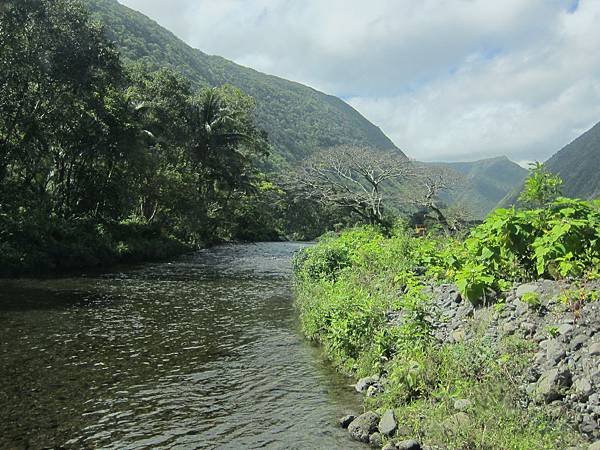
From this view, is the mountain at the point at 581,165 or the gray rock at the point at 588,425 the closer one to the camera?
the gray rock at the point at 588,425

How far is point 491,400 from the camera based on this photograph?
6.12 meters

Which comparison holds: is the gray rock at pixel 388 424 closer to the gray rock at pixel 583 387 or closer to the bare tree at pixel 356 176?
the gray rock at pixel 583 387

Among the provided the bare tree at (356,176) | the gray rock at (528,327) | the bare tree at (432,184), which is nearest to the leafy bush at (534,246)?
the gray rock at (528,327)

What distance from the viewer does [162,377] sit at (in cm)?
980

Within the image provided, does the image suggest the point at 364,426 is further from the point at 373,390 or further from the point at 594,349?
the point at 594,349

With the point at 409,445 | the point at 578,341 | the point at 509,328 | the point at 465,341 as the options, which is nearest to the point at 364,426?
the point at 409,445

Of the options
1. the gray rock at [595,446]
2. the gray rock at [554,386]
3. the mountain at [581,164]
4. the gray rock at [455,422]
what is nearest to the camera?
the gray rock at [595,446]

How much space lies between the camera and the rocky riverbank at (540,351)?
565cm

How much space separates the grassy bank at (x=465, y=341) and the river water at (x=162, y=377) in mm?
977

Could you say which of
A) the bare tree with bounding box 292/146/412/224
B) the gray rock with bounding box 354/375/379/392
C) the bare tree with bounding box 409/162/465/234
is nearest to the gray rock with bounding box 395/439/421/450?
the gray rock with bounding box 354/375/379/392

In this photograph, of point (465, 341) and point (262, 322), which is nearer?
point (465, 341)

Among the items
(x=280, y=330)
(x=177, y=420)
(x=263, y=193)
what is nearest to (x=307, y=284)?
(x=280, y=330)

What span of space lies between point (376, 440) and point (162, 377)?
4.97m

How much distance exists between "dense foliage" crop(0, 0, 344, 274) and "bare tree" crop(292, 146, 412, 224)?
1234 cm
